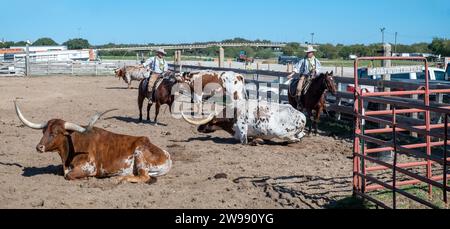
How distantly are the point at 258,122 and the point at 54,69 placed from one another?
32451 mm

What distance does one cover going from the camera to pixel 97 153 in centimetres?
744

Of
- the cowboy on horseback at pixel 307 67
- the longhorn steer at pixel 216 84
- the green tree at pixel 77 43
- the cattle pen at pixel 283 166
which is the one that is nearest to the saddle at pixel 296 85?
the cowboy on horseback at pixel 307 67

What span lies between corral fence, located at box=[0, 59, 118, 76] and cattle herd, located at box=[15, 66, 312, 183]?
25950 mm

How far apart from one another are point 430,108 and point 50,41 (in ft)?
425

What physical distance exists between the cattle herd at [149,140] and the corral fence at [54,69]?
25.9 meters

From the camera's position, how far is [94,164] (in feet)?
24.3

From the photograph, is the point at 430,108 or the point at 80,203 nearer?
the point at 430,108

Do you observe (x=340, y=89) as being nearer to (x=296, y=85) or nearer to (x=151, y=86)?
(x=296, y=85)

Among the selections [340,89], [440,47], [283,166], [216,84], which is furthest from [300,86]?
[440,47]

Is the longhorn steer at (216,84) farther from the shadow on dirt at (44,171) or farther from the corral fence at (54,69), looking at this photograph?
the corral fence at (54,69)

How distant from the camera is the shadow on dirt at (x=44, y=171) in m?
7.93
